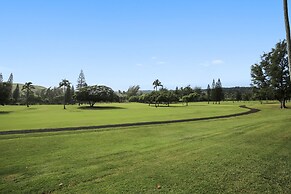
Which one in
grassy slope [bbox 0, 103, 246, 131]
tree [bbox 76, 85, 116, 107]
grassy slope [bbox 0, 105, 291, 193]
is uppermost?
tree [bbox 76, 85, 116, 107]

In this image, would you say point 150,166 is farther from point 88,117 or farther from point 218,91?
point 218,91

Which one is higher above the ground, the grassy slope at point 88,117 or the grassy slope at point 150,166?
the grassy slope at point 88,117

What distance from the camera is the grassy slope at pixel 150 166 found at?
27.4 ft

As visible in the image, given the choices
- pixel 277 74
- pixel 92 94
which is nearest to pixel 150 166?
pixel 277 74

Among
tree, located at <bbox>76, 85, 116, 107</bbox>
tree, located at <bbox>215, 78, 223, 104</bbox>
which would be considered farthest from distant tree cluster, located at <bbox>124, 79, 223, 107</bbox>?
tree, located at <bbox>76, 85, 116, 107</bbox>

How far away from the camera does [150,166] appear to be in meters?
10.6

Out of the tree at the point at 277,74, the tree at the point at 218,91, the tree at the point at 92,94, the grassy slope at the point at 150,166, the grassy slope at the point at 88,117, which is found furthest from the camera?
the tree at the point at 218,91

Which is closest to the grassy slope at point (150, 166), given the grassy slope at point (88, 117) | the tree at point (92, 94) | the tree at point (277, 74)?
the grassy slope at point (88, 117)

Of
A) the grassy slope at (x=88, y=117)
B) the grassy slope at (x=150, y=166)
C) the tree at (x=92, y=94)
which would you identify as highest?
the tree at (x=92, y=94)

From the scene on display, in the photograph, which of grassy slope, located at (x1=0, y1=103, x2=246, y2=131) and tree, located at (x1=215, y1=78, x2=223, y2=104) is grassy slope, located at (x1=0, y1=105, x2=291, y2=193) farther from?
tree, located at (x1=215, y1=78, x2=223, y2=104)

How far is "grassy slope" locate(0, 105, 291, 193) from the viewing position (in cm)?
834

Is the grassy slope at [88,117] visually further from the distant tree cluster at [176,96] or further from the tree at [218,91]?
the tree at [218,91]

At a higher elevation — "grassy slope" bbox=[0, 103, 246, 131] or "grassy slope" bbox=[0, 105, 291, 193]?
"grassy slope" bbox=[0, 103, 246, 131]

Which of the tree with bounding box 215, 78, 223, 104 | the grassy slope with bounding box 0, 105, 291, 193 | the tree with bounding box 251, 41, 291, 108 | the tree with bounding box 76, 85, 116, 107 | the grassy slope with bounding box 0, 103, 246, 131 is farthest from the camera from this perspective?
the tree with bounding box 215, 78, 223, 104
